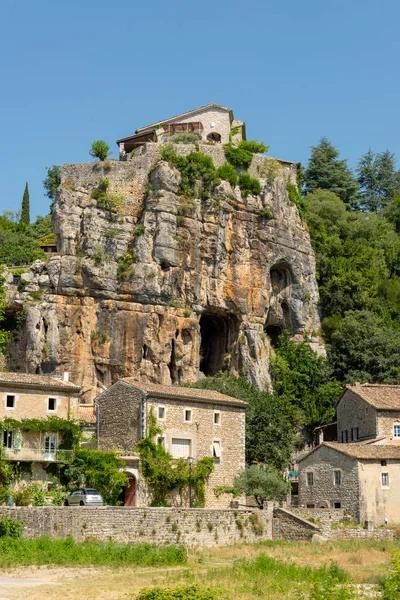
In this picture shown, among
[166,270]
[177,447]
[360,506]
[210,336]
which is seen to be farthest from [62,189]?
[360,506]

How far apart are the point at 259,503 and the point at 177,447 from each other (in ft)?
20.3

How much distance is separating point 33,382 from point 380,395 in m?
24.0

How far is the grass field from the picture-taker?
33.6 metres

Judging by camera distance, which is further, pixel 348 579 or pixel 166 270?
pixel 166 270

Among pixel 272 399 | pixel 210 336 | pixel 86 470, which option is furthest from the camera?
pixel 210 336

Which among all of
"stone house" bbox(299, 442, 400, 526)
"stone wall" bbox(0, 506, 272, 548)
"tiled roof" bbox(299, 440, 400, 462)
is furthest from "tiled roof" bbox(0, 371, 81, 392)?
"tiled roof" bbox(299, 440, 400, 462)

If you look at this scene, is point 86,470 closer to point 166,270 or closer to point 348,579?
point 348,579

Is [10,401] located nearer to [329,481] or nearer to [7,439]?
[7,439]

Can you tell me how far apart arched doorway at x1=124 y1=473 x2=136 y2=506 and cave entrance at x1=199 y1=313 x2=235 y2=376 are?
2772 centimetres

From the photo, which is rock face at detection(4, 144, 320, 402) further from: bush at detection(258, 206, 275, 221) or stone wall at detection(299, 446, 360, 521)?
stone wall at detection(299, 446, 360, 521)

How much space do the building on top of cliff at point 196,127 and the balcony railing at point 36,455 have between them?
4250 cm

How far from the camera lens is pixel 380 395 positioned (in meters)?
65.4

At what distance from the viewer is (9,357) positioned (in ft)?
246

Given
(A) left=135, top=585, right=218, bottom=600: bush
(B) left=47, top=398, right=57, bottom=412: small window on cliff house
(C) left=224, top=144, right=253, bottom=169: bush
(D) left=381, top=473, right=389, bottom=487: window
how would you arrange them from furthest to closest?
(C) left=224, top=144, right=253, bottom=169: bush
(D) left=381, top=473, right=389, bottom=487: window
(B) left=47, top=398, right=57, bottom=412: small window on cliff house
(A) left=135, top=585, right=218, bottom=600: bush
